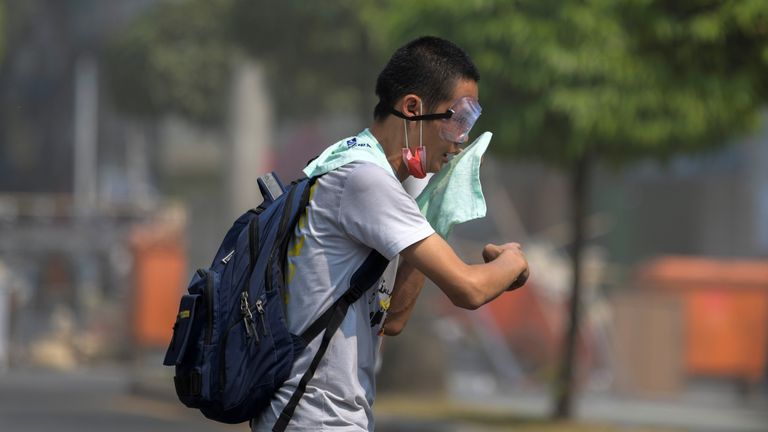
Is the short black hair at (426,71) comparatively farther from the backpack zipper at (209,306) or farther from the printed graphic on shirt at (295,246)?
the backpack zipper at (209,306)

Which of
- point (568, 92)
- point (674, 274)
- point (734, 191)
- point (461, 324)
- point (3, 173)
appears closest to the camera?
point (568, 92)

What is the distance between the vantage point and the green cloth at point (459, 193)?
3.60 meters

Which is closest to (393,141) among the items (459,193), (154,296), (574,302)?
(459,193)

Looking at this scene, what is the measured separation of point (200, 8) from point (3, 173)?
36.9m

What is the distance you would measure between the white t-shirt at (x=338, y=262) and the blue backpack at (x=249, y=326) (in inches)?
0.8

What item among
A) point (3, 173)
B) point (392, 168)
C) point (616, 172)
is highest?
point (392, 168)

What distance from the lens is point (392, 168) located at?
3.59 meters

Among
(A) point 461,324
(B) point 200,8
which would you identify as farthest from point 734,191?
(A) point 461,324

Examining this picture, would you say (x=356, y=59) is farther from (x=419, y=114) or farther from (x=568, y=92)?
(x=419, y=114)

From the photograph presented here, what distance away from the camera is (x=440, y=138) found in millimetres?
3588

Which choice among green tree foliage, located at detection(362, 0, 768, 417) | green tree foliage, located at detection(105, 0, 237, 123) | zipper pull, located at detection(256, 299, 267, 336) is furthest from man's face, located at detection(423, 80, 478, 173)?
green tree foliage, located at detection(105, 0, 237, 123)

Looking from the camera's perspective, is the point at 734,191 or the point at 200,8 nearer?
the point at 200,8

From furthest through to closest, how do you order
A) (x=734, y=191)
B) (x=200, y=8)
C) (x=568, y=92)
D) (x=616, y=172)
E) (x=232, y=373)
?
(x=734, y=191)
(x=200, y=8)
(x=616, y=172)
(x=568, y=92)
(x=232, y=373)

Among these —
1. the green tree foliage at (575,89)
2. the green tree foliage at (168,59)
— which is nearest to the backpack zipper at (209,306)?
the green tree foliage at (575,89)
